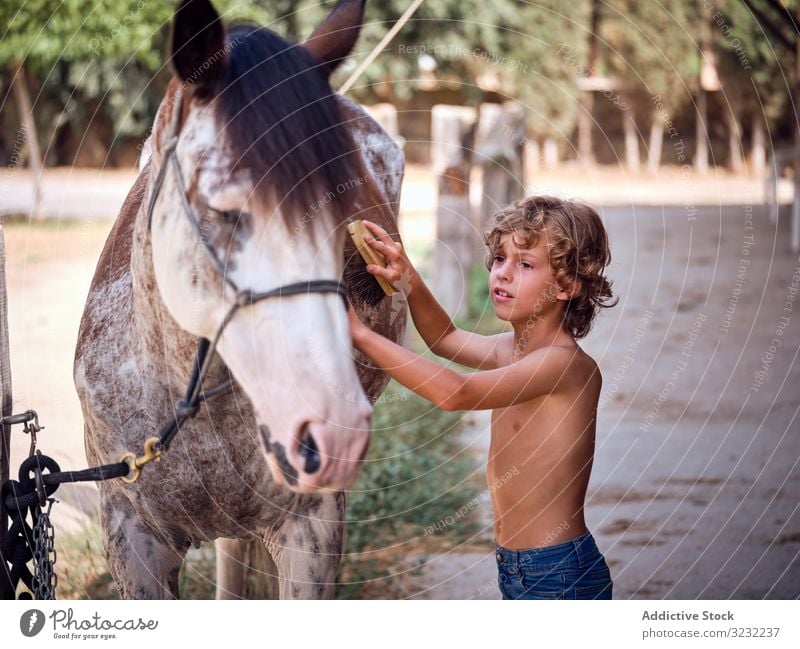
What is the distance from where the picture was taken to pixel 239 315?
5.64 ft

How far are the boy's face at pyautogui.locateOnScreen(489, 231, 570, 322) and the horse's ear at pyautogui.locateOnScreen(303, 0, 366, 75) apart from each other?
25.4 inches

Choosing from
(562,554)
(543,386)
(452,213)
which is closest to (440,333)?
(543,386)

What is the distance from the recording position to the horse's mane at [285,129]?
66.4 inches

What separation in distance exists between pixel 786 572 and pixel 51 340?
22.2 ft

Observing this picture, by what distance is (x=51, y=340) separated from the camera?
27.6 ft

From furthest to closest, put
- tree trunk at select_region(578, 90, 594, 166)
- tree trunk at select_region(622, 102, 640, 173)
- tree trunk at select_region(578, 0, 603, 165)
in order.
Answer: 1. tree trunk at select_region(578, 90, 594, 166)
2. tree trunk at select_region(622, 102, 640, 173)
3. tree trunk at select_region(578, 0, 603, 165)

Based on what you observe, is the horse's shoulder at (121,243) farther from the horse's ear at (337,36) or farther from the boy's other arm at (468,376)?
the boy's other arm at (468,376)

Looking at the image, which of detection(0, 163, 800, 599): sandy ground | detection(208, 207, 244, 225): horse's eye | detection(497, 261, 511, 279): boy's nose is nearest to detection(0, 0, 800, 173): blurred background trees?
→ detection(0, 163, 800, 599): sandy ground

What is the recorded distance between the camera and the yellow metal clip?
207cm

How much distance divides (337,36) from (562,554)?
55.8 inches

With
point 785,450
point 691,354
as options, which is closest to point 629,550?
point 785,450

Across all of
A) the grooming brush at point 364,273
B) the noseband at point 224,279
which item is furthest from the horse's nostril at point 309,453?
the grooming brush at point 364,273

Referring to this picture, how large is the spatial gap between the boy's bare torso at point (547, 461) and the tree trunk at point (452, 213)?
532cm

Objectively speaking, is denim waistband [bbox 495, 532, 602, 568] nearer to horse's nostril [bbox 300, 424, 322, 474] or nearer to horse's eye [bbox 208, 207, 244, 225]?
horse's nostril [bbox 300, 424, 322, 474]
